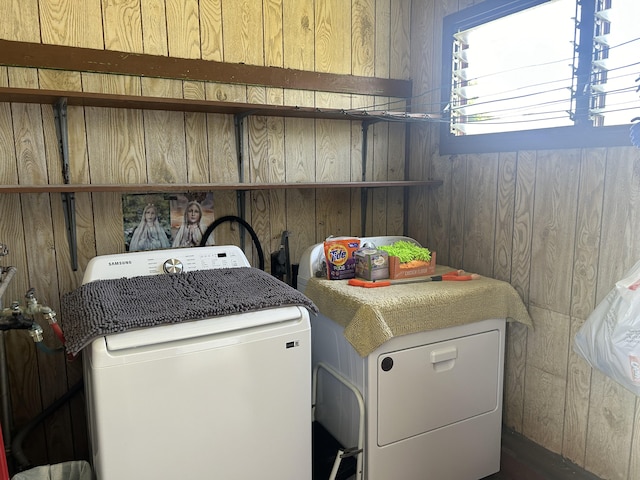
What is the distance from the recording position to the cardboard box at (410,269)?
190 centimetres

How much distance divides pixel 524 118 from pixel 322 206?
976 millimetres

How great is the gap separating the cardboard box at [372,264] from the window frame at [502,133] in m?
0.67

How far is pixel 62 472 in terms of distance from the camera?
1.51m

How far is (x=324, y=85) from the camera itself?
2.22 meters

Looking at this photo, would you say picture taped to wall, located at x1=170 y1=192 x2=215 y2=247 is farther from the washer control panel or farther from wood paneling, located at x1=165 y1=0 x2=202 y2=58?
wood paneling, located at x1=165 y1=0 x2=202 y2=58

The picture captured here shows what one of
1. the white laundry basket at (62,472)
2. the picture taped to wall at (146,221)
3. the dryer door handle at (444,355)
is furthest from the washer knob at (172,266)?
the dryer door handle at (444,355)

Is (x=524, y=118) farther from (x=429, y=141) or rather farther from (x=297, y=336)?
(x=297, y=336)

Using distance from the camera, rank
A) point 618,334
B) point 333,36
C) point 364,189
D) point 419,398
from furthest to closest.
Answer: point 364,189
point 333,36
point 419,398
point 618,334

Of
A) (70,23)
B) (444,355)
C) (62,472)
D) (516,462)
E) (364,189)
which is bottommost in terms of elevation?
(516,462)

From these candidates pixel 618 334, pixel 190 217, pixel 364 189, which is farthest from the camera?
pixel 364 189

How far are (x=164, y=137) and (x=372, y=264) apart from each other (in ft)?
3.34

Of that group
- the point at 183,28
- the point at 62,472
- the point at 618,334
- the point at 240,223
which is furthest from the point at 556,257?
the point at 62,472

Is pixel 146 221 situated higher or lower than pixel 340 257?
higher

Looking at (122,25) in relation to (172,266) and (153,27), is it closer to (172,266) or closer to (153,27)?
(153,27)
